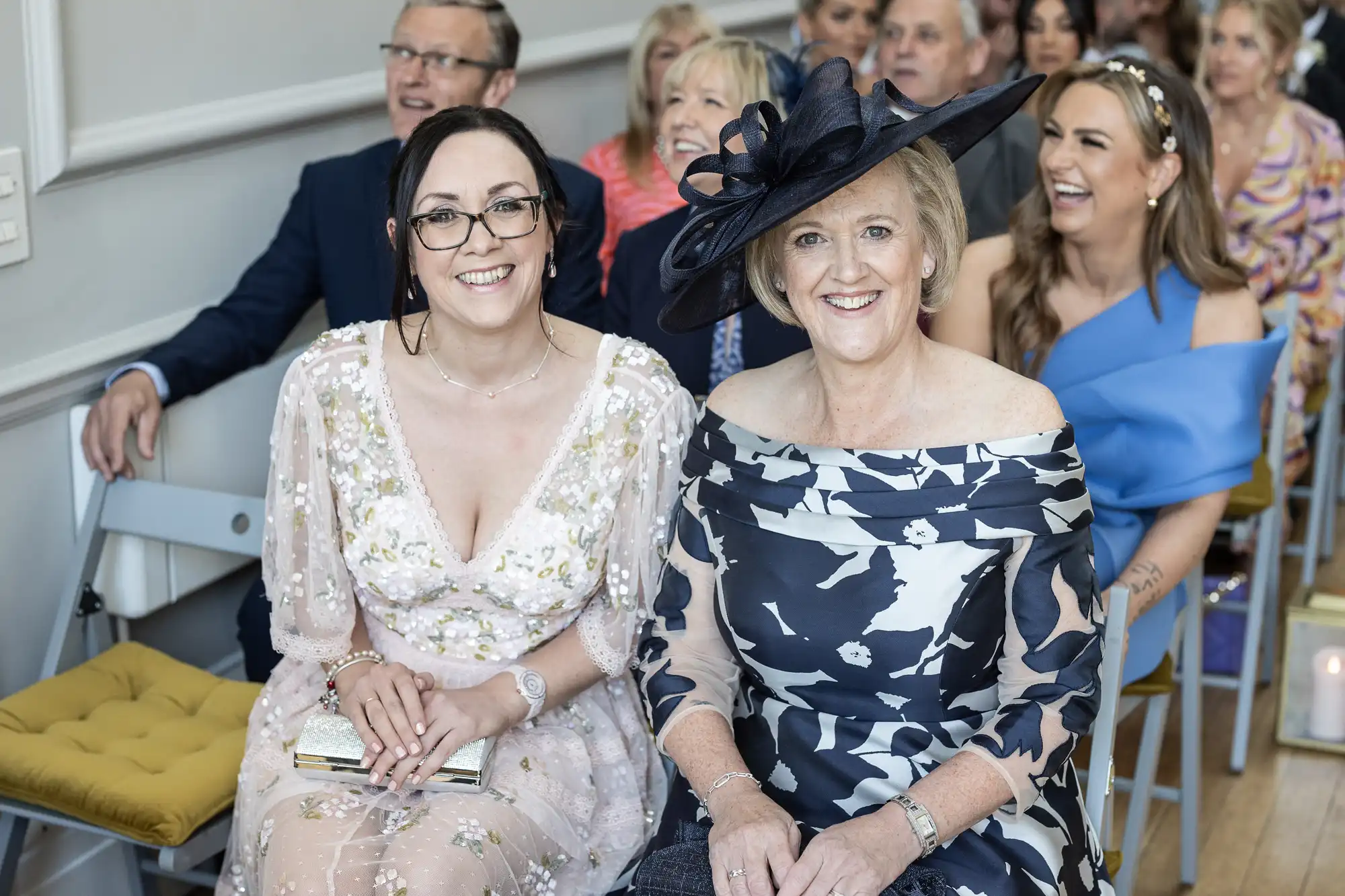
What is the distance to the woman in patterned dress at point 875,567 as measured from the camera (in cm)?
182

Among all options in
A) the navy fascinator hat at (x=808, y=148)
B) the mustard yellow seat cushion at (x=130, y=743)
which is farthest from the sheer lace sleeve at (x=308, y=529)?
the navy fascinator hat at (x=808, y=148)

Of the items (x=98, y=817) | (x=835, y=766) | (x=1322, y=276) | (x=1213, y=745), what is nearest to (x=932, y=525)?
(x=835, y=766)

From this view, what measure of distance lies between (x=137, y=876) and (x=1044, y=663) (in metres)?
1.60

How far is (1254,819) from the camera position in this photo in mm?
3215

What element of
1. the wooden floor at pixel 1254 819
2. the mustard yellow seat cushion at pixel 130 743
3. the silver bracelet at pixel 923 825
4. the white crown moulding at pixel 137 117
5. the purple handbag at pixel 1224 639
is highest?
the white crown moulding at pixel 137 117

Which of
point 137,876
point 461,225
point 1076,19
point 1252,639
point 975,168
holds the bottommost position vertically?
point 137,876

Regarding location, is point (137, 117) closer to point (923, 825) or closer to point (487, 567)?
point (487, 567)

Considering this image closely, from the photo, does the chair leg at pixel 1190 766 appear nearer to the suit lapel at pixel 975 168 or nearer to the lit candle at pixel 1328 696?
the lit candle at pixel 1328 696

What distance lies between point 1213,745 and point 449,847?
2.21 m

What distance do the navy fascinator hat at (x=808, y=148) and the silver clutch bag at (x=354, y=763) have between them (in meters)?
0.66

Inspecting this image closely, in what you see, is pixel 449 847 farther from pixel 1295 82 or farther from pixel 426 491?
pixel 1295 82

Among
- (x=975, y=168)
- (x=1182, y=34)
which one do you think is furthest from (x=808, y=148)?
(x=1182, y=34)

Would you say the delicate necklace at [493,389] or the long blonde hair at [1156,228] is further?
the long blonde hair at [1156,228]

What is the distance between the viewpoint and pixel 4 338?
257 centimetres
